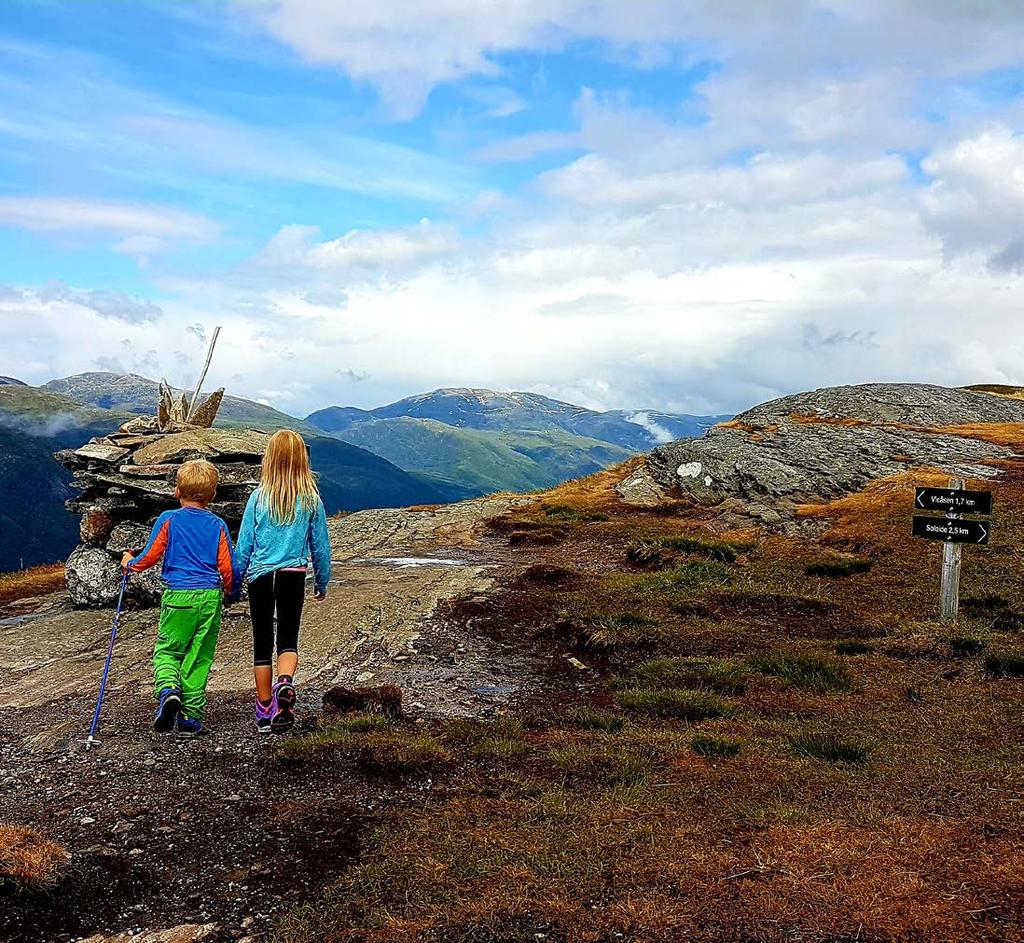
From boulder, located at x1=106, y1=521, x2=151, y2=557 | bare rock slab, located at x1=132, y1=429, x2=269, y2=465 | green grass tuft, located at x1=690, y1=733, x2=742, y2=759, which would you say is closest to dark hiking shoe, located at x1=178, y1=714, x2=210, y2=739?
green grass tuft, located at x1=690, y1=733, x2=742, y2=759

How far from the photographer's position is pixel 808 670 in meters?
13.1

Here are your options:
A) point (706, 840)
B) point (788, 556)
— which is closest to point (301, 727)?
point (706, 840)

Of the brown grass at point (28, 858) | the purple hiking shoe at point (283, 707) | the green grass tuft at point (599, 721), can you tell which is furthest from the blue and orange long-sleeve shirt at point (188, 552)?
the green grass tuft at point (599, 721)

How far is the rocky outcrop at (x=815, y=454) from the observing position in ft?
106

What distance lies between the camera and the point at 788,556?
23.2m

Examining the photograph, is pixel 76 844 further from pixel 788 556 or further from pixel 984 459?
pixel 984 459

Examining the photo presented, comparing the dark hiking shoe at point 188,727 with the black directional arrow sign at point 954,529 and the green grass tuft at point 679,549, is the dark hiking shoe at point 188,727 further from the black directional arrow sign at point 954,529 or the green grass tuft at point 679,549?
the green grass tuft at point 679,549

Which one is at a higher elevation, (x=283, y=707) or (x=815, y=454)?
(x=815, y=454)

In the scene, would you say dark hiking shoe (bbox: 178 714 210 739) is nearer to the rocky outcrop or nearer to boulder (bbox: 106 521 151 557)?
boulder (bbox: 106 521 151 557)

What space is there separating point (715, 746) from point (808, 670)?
4.60 meters

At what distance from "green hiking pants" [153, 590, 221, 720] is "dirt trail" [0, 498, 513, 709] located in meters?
2.47

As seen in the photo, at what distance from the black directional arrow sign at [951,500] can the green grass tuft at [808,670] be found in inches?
224

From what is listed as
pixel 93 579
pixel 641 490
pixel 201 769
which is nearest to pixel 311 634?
pixel 93 579

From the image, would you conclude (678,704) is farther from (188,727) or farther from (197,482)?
(197,482)
